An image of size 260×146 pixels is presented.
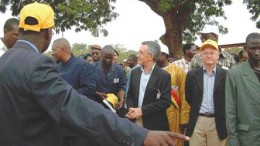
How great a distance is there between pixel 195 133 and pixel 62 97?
3.34m

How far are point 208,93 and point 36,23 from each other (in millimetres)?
3190

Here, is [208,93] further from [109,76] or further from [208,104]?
[109,76]

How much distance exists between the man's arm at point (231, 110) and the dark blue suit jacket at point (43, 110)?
2.45m

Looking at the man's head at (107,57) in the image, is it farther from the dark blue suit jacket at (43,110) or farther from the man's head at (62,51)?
the dark blue suit jacket at (43,110)

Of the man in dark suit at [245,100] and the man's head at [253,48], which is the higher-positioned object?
the man's head at [253,48]

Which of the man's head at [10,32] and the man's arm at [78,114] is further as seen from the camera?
the man's head at [10,32]

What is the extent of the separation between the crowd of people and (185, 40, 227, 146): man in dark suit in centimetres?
1

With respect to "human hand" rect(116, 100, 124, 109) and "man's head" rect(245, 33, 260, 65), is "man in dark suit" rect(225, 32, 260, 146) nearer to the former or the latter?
"man's head" rect(245, 33, 260, 65)

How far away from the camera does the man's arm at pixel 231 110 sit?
178 inches

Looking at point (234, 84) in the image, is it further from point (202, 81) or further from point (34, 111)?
point (34, 111)

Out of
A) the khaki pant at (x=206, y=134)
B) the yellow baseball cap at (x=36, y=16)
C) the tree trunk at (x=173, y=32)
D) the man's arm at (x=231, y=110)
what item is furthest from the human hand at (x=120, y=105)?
the tree trunk at (x=173, y=32)

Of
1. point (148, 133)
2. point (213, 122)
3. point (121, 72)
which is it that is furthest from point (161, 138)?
point (121, 72)

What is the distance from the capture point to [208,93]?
5293mm

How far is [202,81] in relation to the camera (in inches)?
212
